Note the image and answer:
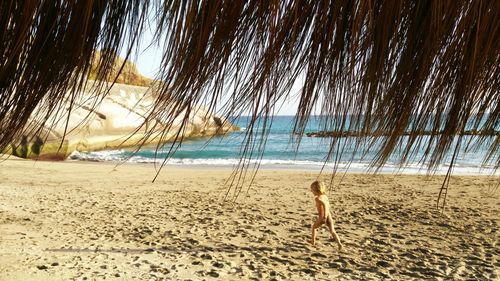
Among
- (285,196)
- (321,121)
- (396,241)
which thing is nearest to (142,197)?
(285,196)

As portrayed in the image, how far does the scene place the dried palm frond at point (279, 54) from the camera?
2.53ft

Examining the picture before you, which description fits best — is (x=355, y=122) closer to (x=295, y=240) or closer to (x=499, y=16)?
(x=499, y=16)

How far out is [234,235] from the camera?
6.28m

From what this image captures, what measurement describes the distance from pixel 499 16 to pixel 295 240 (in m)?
5.58

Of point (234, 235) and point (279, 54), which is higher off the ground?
point (279, 54)

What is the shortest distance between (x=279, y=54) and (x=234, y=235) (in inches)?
223

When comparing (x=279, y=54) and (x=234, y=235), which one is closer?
(x=279, y=54)

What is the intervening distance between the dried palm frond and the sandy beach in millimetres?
2243

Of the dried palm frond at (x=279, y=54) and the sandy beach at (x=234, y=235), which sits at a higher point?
the dried palm frond at (x=279, y=54)

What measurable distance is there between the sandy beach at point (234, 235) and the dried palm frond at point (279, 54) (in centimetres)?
224

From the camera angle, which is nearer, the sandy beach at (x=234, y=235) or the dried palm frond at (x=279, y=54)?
the dried palm frond at (x=279, y=54)

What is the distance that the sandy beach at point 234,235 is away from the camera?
15.8ft

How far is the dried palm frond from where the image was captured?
2.53ft

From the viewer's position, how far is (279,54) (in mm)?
875
